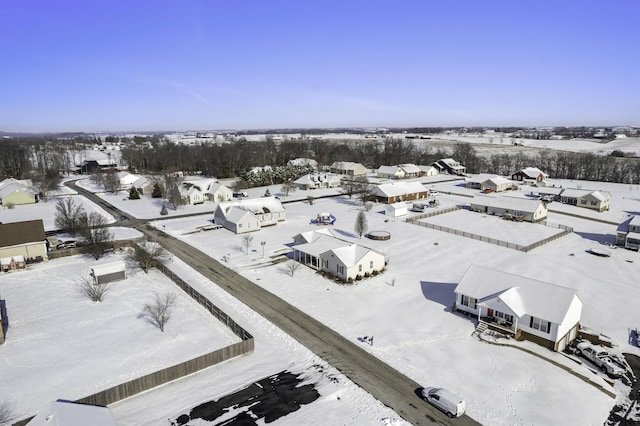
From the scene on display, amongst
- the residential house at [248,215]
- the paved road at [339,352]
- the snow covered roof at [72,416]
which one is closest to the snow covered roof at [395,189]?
the residential house at [248,215]

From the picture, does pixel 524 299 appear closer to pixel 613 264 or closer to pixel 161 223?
pixel 613 264

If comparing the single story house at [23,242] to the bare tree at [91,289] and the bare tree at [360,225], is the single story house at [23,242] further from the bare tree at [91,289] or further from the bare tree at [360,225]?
the bare tree at [360,225]

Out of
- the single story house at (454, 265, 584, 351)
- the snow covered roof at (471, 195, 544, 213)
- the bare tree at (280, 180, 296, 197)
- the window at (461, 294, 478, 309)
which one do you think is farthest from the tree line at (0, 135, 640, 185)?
the single story house at (454, 265, 584, 351)

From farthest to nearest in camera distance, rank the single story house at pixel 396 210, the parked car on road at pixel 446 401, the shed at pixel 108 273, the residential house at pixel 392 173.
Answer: the residential house at pixel 392 173
the single story house at pixel 396 210
the shed at pixel 108 273
the parked car on road at pixel 446 401

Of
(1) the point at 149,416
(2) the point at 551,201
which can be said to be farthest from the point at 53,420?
(2) the point at 551,201

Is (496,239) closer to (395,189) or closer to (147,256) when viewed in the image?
(395,189)

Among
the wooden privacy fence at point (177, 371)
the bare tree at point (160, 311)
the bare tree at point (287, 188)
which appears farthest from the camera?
the bare tree at point (287, 188)
